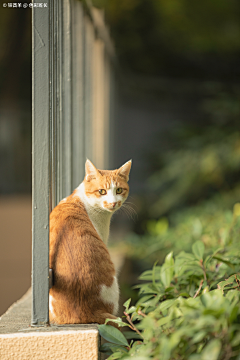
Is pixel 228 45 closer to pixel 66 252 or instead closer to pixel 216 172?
pixel 216 172

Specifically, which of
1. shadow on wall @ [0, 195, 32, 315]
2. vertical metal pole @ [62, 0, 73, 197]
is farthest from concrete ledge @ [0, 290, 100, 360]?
shadow on wall @ [0, 195, 32, 315]

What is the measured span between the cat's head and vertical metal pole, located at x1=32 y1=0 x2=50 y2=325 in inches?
8.2

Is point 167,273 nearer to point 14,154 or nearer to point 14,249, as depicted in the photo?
point 14,249

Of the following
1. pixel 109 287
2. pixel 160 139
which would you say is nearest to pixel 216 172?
pixel 160 139

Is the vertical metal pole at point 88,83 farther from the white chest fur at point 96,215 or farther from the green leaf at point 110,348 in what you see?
the green leaf at point 110,348

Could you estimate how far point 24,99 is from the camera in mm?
7191

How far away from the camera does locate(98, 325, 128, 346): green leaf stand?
2.76 feet

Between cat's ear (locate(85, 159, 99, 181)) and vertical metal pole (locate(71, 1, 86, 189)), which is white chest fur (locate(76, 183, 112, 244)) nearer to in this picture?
cat's ear (locate(85, 159, 99, 181))

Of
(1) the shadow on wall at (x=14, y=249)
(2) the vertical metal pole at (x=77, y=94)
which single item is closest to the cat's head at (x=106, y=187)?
(2) the vertical metal pole at (x=77, y=94)

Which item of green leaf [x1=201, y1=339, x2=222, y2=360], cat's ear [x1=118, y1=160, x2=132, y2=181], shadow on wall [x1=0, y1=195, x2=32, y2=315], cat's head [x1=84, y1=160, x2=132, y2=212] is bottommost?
shadow on wall [x1=0, y1=195, x2=32, y2=315]

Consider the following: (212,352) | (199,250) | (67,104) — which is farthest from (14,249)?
(212,352)

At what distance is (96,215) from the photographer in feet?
3.74

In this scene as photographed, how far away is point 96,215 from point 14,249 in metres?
3.52

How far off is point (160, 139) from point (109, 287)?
4565mm
